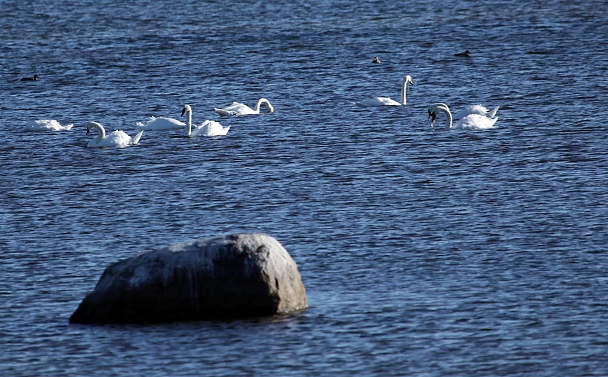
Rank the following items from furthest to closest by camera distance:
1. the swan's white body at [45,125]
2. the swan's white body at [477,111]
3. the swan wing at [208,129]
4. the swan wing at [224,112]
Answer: the swan wing at [224,112] < the swan's white body at [45,125] < the swan's white body at [477,111] < the swan wing at [208,129]

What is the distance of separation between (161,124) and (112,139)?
234cm

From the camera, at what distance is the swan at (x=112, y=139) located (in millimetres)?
25281

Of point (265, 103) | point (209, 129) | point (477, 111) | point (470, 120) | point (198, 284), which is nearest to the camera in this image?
point (198, 284)

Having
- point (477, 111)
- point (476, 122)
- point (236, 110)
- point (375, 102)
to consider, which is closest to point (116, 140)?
point (236, 110)

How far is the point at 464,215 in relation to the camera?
58.4ft

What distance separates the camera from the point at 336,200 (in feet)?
63.3

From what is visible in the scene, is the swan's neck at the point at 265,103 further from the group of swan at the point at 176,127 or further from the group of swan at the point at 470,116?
the group of swan at the point at 470,116

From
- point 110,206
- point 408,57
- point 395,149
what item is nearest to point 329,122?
point 395,149

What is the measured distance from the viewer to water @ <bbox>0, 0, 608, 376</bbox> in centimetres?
1230

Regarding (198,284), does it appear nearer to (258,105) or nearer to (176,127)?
(176,127)

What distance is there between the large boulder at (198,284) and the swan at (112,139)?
1237 cm

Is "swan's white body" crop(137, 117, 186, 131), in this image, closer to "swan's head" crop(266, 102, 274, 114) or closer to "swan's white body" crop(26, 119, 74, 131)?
"swan's white body" crop(26, 119, 74, 131)

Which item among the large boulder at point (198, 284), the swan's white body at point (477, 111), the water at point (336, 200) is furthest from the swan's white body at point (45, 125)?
the large boulder at point (198, 284)

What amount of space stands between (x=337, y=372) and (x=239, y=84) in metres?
24.0
